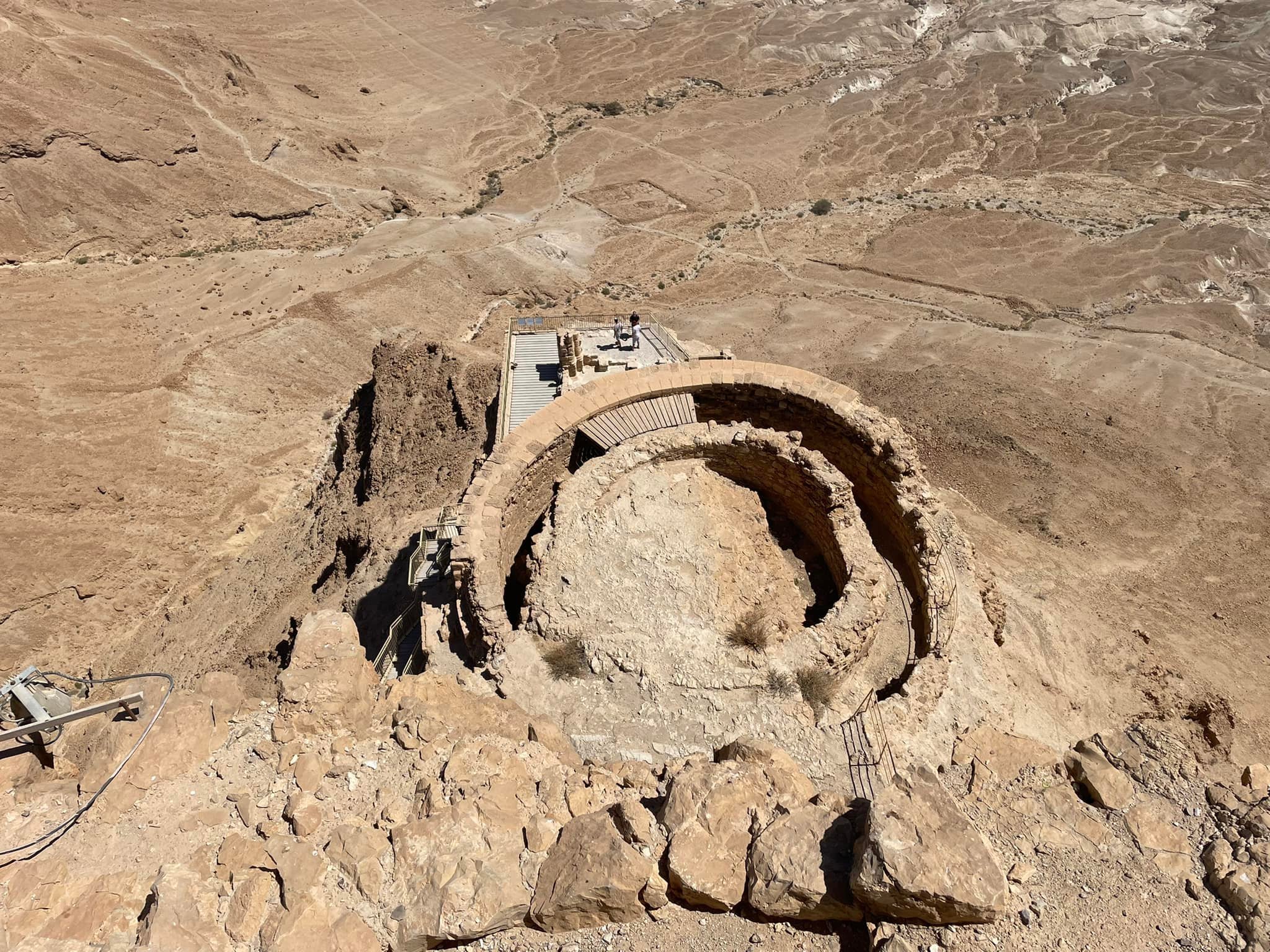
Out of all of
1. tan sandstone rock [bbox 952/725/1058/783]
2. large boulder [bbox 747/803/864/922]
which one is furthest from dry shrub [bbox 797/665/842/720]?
large boulder [bbox 747/803/864/922]

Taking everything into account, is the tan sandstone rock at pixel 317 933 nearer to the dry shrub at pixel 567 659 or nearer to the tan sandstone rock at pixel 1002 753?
the dry shrub at pixel 567 659

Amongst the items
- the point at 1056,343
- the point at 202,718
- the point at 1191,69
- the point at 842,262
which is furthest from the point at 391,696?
the point at 1191,69

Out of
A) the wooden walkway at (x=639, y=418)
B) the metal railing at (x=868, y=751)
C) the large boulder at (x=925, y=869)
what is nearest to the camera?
the large boulder at (x=925, y=869)

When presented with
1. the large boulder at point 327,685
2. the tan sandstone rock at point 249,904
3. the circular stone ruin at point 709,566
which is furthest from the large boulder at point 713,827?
the large boulder at point 327,685

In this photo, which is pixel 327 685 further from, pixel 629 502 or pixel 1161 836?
pixel 1161 836

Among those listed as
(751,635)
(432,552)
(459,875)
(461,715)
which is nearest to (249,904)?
(459,875)

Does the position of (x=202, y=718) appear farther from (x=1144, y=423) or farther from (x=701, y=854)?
(x=1144, y=423)
